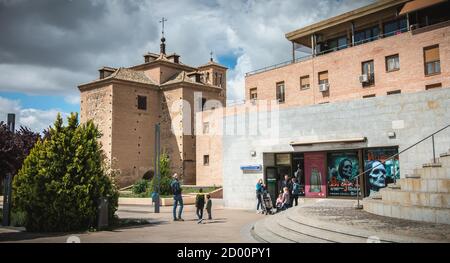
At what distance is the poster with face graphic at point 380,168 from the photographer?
17.3 meters

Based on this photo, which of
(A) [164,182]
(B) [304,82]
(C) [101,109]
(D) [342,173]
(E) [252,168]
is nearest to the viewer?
(D) [342,173]

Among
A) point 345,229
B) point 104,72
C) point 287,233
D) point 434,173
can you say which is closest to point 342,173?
point 434,173

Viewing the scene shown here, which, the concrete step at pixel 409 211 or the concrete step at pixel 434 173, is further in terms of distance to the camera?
the concrete step at pixel 434 173

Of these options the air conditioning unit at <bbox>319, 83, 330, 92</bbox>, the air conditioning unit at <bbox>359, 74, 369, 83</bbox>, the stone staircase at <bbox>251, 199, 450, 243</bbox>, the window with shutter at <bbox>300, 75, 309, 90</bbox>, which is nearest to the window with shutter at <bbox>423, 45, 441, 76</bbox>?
the air conditioning unit at <bbox>359, 74, 369, 83</bbox>

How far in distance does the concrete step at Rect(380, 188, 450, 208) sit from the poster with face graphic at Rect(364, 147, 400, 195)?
4.69 meters

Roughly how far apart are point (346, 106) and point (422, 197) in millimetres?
8068

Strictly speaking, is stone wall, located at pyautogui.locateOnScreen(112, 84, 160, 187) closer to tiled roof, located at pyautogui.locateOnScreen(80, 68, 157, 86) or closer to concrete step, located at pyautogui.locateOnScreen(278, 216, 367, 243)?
tiled roof, located at pyautogui.locateOnScreen(80, 68, 157, 86)

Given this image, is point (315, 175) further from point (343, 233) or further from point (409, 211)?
point (343, 233)

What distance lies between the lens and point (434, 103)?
16156mm

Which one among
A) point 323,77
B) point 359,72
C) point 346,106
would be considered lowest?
point 346,106

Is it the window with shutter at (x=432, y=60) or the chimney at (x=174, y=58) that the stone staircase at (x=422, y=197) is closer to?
the window with shutter at (x=432, y=60)

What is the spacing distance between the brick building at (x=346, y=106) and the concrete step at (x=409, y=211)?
401 cm

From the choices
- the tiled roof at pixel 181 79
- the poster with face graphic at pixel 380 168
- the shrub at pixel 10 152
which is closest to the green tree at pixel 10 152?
the shrub at pixel 10 152

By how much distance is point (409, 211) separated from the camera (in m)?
11.2
